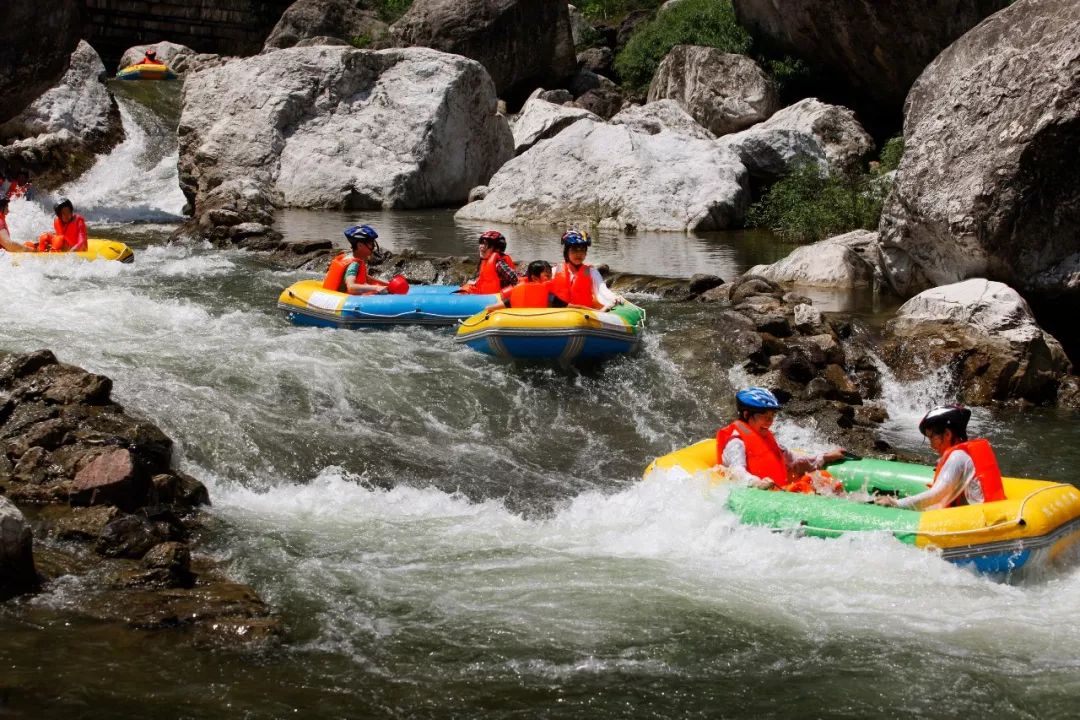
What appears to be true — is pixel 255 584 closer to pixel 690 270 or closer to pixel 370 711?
pixel 370 711

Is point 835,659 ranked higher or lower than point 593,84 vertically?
lower

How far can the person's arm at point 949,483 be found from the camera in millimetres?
6496

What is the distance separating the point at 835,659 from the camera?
522cm

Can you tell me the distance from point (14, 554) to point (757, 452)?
401 centimetres

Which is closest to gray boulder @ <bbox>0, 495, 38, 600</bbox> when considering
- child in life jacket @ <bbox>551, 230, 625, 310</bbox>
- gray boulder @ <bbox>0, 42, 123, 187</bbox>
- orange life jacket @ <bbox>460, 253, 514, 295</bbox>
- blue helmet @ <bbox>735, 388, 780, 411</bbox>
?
blue helmet @ <bbox>735, 388, 780, 411</bbox>

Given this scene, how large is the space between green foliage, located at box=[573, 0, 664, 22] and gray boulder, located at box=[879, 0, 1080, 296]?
20.4 metres

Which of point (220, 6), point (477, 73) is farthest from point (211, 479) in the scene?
point (220, 6)

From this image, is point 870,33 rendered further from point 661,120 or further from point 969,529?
point 969,529

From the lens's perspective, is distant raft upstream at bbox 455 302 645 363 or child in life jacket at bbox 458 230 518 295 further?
child in life jacket at bbox 458 230 518 295

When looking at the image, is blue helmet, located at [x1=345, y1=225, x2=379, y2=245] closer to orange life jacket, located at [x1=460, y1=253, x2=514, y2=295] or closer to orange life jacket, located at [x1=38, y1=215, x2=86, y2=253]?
orange life jacket, located at [x1=460, y1=253, x2=514, y2=295]

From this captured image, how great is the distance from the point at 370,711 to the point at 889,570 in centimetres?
289

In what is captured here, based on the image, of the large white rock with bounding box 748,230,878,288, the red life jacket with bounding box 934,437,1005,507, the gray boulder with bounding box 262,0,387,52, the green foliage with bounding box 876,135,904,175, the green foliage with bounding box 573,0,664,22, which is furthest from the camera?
the green foliage with bounding box 573,0,664,22

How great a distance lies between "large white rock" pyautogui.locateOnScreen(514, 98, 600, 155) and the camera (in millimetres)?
22875

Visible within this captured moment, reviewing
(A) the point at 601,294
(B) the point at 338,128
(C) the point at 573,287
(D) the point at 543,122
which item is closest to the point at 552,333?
(C) the point at 573,287
